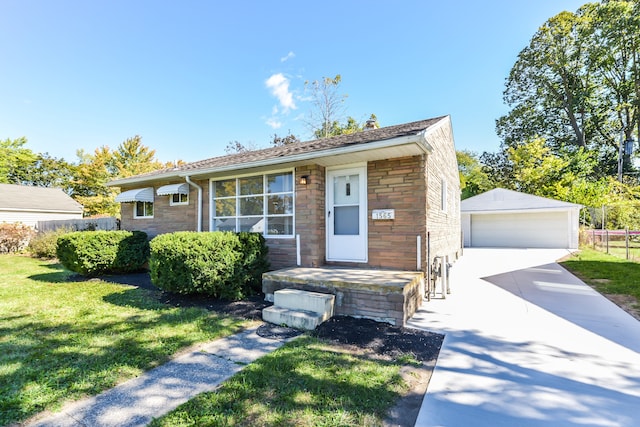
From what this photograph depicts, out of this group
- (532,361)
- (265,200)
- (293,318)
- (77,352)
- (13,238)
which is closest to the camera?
(532,361)

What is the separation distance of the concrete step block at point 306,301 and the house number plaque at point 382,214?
6.97 feet

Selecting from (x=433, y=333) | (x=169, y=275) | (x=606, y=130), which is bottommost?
(x=433, y=333)

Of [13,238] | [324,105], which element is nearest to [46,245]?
[13,238]

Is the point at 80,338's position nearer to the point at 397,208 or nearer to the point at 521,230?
the point at 397,208

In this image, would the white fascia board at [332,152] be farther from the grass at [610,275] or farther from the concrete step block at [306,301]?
the grass at [610,275]

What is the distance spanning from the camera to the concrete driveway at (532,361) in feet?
7.84

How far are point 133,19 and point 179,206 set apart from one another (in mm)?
6330

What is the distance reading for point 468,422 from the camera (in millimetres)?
2279

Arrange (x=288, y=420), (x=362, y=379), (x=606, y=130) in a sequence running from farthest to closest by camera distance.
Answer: (x=606, y=130) < (x=362, y=379) < (x=288, y=420)

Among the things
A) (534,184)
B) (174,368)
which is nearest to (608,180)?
(534,184)

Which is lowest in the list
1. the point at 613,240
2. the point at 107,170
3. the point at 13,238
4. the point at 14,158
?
the point at 613,240

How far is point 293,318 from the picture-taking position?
14.8ft

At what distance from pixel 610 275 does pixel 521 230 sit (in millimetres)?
11467

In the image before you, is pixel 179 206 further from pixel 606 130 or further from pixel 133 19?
pixel 606 130
